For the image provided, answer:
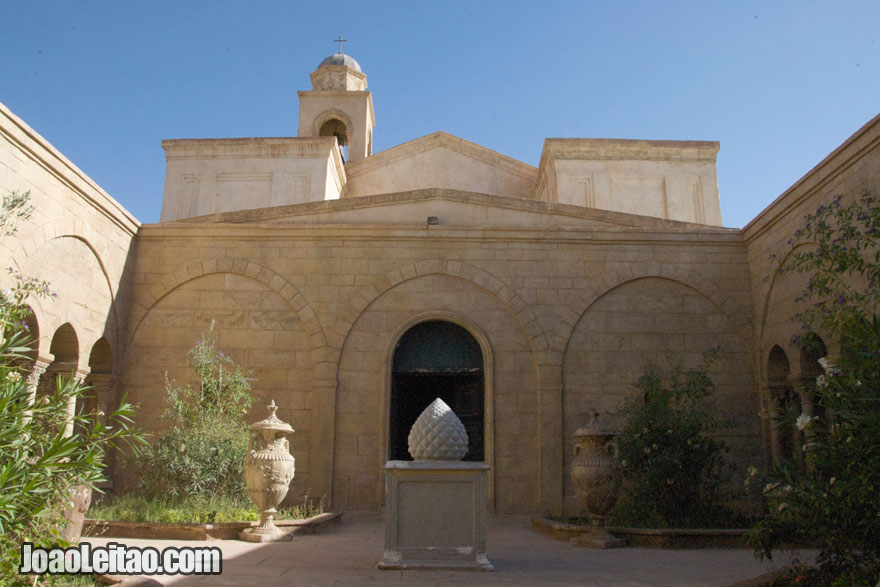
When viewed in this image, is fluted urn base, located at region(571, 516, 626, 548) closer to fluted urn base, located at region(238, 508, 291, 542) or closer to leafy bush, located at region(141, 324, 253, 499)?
fluted urn base, located at region(238, 508, 291, 542)

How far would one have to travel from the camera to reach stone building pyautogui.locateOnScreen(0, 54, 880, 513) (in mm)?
11805

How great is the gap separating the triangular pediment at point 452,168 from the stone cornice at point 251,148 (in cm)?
196

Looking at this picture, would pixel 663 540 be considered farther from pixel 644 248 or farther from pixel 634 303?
pixel 644 248

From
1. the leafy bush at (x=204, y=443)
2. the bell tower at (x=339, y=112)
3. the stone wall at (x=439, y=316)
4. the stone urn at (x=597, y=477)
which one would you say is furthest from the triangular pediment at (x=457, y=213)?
the bell tower at (x=339, y=112)

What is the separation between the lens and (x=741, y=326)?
490 inches

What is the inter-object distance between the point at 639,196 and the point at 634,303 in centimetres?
778

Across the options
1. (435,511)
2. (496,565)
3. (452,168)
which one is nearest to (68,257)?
(435,511)

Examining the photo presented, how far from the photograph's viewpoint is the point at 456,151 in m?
21.2

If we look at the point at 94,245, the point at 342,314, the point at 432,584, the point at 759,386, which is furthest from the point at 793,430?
the point at 94,245

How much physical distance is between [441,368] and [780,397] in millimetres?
5574

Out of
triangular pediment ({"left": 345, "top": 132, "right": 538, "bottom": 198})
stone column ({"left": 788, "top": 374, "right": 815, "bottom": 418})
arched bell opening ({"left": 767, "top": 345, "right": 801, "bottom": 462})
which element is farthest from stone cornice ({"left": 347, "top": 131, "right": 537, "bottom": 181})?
stone column ({"left": 788, "top": 374, "right": 815, "bottom": 418})

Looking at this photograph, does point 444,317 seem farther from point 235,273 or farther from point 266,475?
point 266,475

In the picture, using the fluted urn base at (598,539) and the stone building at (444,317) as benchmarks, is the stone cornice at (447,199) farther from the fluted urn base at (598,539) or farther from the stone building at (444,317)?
the fluted urn base at (598,539)

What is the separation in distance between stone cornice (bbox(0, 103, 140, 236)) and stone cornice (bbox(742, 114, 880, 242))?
10.4 metres
